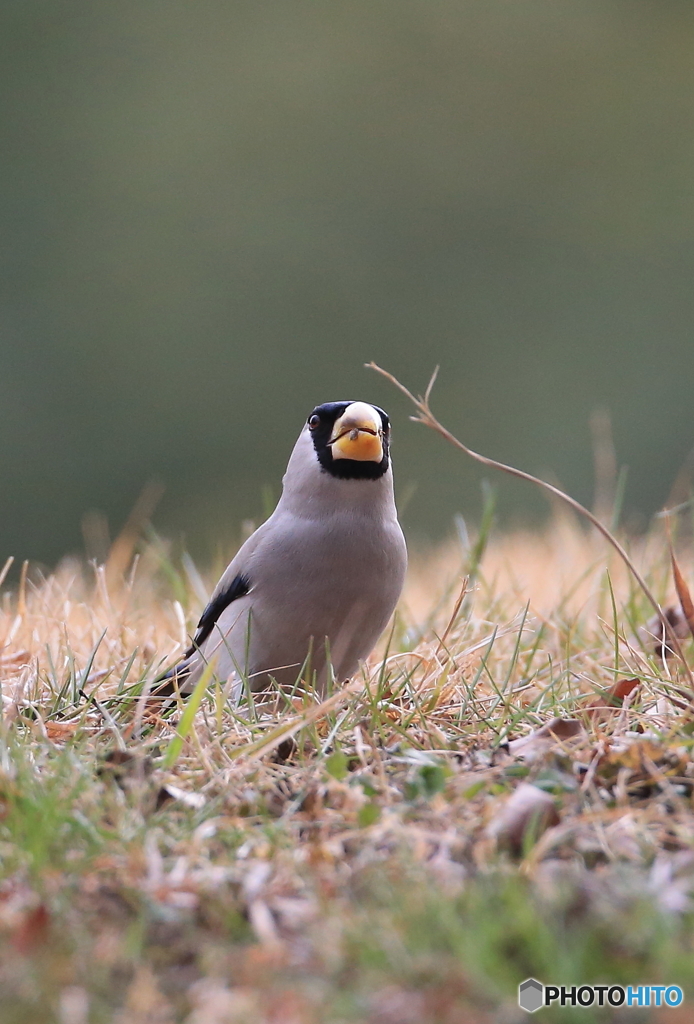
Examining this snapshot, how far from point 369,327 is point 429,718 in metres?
10.6

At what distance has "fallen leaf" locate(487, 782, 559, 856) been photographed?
1628 millimetres

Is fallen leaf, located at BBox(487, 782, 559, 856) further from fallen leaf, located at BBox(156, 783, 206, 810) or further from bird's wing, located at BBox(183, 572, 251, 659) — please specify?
bird's wing, located at BBox(183, 572, 251, 659)

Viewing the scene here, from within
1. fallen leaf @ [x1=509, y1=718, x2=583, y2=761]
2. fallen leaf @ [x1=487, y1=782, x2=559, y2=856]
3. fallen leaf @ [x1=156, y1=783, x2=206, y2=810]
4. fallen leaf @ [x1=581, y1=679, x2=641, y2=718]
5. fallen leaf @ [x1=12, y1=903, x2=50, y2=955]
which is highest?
fallen leaf @ [x1=12, y1=903, x2=50, y2=955]

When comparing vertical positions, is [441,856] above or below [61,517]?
above

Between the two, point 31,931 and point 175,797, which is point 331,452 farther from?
point 31,931

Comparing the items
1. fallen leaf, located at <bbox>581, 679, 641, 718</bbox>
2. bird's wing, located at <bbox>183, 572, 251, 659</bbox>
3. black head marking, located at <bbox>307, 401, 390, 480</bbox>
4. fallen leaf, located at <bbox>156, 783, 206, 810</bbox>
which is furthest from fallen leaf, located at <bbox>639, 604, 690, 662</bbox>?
fallen leaf, located at <bbox>156, 783, 206, 810</bbox>

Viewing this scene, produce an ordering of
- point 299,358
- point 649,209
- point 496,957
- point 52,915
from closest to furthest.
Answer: point 496,957 < point 52,915 < point 299,358 < point 649,209

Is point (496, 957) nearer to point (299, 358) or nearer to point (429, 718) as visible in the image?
point (429, 718)

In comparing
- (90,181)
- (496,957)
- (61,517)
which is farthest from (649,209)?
(496,957)

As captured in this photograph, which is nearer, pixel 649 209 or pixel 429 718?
pixel 429 718

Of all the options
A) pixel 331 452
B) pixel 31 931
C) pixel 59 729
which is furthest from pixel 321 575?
pixel 31 931

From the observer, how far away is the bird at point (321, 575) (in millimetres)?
2662

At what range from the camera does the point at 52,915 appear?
143cm

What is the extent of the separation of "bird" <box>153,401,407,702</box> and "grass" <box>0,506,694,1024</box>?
0.62 ft
